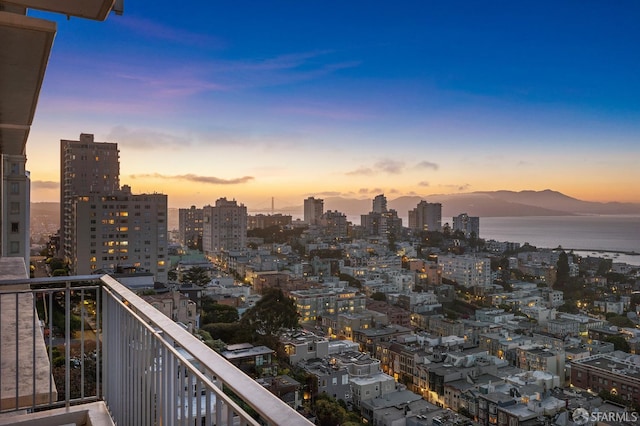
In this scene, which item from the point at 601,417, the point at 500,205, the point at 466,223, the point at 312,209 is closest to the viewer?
the point at 601,417

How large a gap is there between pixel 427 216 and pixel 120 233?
48296 mm

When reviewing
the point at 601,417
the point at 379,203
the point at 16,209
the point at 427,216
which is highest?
the point at 379,203

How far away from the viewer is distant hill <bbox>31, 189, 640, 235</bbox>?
189 feet

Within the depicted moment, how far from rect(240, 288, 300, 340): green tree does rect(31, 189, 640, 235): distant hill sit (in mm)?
31189

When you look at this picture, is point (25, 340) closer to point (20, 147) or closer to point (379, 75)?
point (20, 147)

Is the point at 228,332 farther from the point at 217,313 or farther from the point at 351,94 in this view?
the point at 351,94

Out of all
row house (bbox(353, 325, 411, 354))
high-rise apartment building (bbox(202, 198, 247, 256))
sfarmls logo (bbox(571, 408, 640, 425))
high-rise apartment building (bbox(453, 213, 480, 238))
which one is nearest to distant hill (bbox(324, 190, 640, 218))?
high-rise apartment building (bbox(453, 213, 480, 238))

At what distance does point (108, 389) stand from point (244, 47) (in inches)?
917

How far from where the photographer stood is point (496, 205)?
215 feet

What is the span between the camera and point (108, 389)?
221 cm

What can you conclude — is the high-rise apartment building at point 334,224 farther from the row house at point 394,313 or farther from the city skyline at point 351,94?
the row house at point 394,313

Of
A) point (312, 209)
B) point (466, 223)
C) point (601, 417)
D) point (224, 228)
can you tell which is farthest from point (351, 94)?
point (312, 209)

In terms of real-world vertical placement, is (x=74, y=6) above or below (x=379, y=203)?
below

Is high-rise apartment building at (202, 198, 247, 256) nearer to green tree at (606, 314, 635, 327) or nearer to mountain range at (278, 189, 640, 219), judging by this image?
mountain range at (278, 189, 640, 219)
